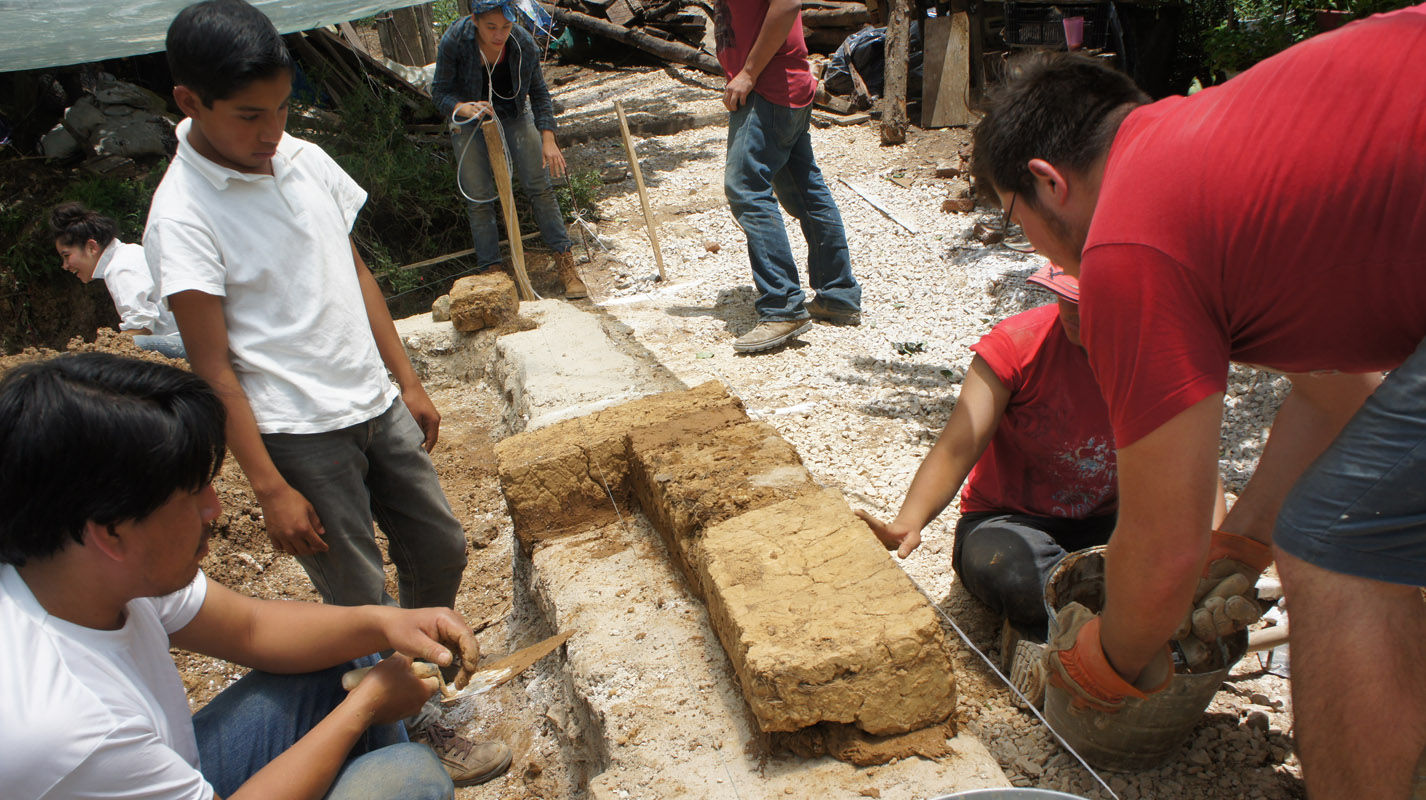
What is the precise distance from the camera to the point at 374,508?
2.52 metres

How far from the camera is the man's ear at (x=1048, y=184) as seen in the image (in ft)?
5.38

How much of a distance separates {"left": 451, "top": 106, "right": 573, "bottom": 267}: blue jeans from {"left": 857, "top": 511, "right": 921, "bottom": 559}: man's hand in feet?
13.2

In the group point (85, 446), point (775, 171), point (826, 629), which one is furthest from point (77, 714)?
point (775, 171)

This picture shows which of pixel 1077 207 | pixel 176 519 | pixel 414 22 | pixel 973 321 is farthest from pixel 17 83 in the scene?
pixel 1077 207

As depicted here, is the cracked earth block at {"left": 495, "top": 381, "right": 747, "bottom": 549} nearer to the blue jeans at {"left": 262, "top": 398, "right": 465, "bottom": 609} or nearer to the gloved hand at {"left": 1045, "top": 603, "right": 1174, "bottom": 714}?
the blue jeans at {"left": 262, "top": 398, "right": 465, "bottom": 609}

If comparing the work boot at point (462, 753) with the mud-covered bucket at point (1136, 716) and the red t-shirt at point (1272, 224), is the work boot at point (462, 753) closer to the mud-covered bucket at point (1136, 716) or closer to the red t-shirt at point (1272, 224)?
the mud-covered bucket at point (1136, 716)

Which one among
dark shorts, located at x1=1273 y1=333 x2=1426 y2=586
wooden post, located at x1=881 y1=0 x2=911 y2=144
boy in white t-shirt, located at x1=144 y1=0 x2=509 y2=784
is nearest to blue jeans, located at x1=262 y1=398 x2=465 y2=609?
boy in white t-shirt, located at x1=144 y1=0 x2=509 y2=784

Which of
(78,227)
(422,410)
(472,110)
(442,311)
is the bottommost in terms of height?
(442,311)

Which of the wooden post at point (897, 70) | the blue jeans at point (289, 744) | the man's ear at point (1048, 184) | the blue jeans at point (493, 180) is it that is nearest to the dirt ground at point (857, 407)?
the wooden post at point (897, 70)

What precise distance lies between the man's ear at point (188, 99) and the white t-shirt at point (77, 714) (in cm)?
108

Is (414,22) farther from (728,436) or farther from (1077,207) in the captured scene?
(1077,207)

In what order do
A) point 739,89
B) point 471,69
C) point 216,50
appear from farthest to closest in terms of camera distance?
point 471,69, point 739,89, point 216,50

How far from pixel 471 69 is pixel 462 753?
4.41 m

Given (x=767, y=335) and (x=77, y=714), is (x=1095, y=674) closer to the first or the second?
(x=77, y=714)
